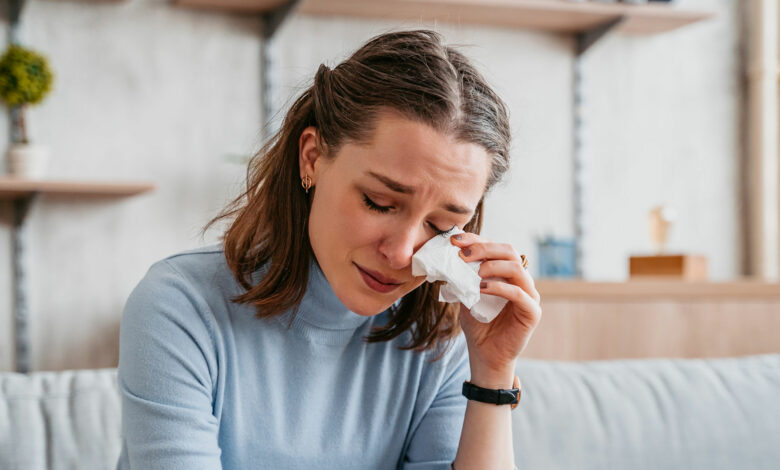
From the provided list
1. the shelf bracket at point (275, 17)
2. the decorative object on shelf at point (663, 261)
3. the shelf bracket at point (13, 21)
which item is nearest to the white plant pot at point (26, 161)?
the shelf bracket at point (13, 21)

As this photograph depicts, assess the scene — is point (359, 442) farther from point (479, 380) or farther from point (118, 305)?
point (118, 305)

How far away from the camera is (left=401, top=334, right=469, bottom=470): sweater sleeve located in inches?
47.8

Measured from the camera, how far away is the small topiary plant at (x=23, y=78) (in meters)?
2.28

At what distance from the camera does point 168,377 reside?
102 centimetres

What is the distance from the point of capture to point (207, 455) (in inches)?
40.0

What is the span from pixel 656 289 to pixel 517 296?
1.37 meters

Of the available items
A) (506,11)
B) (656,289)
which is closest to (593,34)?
(506,11)

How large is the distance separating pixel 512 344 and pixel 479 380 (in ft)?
0.25

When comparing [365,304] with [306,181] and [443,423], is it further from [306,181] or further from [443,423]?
[443,423]

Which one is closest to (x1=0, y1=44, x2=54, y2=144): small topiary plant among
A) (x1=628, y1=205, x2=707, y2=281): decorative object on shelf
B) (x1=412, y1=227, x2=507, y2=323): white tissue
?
(x1=412, y1=227, x2=507, y2=323): white tissue

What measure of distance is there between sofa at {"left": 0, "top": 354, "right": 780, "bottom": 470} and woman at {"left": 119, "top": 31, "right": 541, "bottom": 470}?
7.0 inches

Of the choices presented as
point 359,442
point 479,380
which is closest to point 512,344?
point 479,380

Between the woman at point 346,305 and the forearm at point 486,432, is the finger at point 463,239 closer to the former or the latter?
the woman at point 346,305

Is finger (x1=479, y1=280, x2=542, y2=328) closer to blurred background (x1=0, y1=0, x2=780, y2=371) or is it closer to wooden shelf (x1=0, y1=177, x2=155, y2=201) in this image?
blurred background (x1=0, y1=0, x2=780, y2=371)
